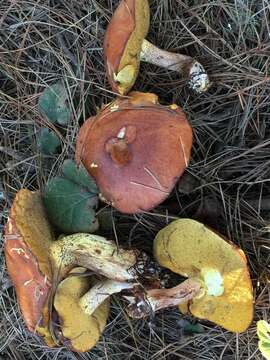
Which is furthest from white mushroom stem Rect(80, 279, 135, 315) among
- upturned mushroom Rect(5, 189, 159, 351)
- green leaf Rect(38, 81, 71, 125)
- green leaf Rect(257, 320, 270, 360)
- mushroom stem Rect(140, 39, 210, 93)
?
mushroom stem Rect(140, 39, 210, 93)

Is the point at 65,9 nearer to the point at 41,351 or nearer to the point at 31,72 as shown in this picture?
the point at 31,72

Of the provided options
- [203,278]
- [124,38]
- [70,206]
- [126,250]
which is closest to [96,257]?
[126,250]

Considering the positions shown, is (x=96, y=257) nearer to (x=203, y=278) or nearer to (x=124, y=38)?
(x=203, y=278)

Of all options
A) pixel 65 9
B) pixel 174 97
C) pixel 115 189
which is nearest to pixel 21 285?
pixel 115 189

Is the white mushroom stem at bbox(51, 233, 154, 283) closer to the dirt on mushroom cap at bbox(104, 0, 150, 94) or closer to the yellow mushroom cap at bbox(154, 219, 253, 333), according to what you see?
the yellow mushroom cap at bbox(154, 219, 253, 333)

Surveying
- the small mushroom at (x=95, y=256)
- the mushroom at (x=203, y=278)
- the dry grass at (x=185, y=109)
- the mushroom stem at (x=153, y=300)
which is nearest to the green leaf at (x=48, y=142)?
the dry grass at (x=185, y=109)

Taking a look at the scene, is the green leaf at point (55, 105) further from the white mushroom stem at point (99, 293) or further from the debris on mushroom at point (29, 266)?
the white mushroom stem at point (99, 293)
